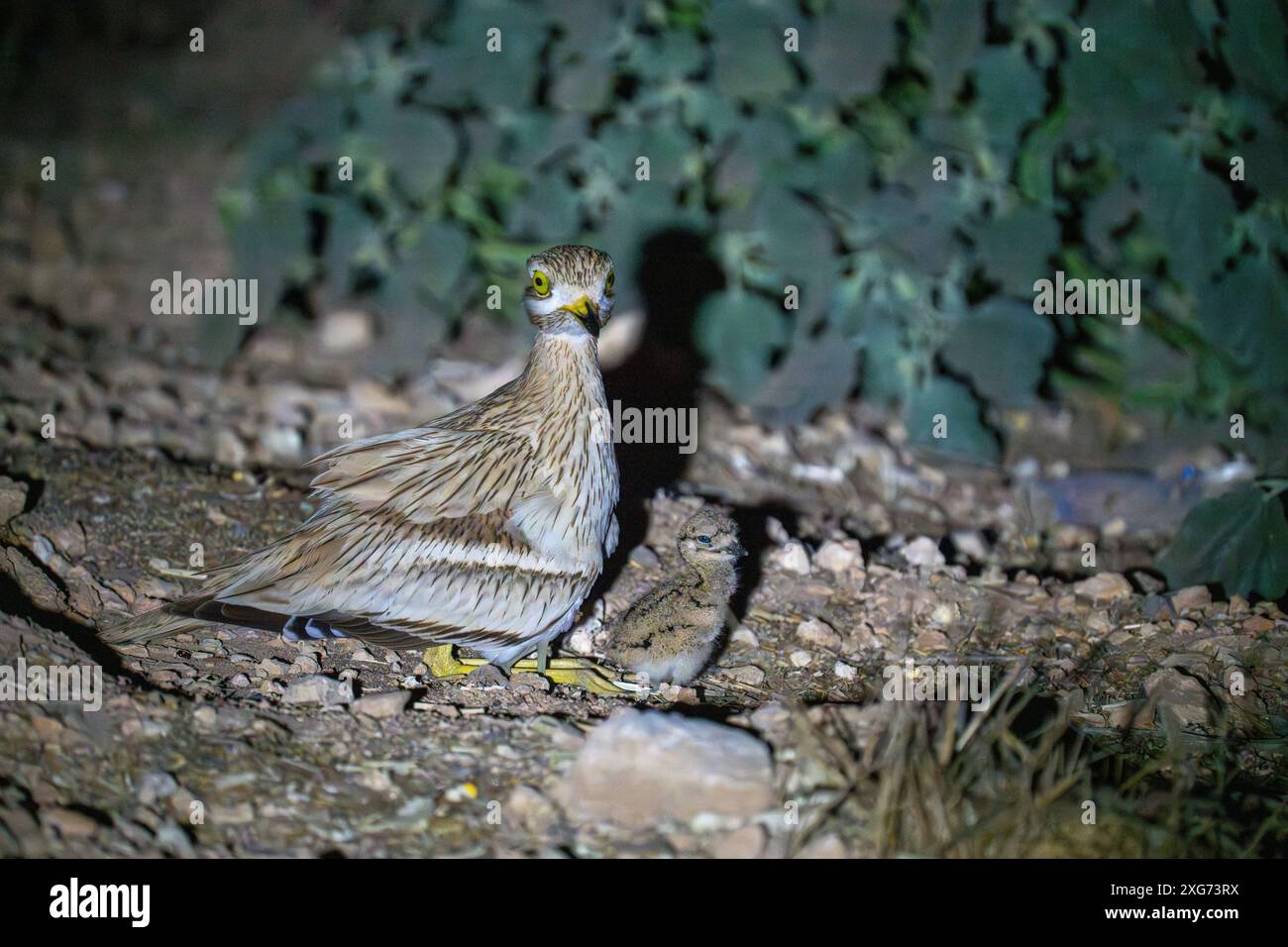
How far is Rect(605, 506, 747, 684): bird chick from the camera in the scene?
3.77 meters

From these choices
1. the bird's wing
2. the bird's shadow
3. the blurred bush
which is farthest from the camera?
the bird's shadow

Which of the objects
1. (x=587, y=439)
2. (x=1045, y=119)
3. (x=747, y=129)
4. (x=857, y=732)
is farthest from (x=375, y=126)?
(x=857, y=732)

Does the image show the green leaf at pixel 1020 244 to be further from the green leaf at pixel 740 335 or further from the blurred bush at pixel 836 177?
the green leaf at pixel 740 335

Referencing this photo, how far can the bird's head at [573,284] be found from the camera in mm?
3750

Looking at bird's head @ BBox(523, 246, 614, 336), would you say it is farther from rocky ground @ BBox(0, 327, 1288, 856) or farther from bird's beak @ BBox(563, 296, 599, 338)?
rocky ground @ BBox(0, 327, 1288, 856)

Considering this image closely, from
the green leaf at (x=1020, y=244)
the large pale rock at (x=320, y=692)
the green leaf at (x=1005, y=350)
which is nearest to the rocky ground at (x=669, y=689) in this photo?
the large pale rock at (x=320, y=692)

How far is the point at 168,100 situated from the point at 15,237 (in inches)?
45.0

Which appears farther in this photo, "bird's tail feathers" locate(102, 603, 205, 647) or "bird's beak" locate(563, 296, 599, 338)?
"bird's beak" locate(563, 296, 599, 338)

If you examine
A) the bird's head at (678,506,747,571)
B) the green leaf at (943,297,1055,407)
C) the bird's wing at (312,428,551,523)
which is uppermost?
the green leaf at (943,297,1055,407)

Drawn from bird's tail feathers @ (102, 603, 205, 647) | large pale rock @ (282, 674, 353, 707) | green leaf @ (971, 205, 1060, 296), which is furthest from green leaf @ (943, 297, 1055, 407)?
bird's tail feathers @ (102, 603, 205, 647)

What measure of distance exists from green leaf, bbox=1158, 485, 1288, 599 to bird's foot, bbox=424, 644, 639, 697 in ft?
7.15

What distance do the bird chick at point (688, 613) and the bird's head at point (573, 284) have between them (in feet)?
2.72

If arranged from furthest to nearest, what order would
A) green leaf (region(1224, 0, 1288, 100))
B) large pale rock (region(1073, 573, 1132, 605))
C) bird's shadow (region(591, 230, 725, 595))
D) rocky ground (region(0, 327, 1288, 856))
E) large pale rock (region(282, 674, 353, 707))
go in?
bird's shadow (region(591, 230, 725, 595))
green leaf (region(1224, 0, 1288, 100))
large pale rock (region(1073, 573, 1132, 605))
large pale rock (region(282, 674, 353, 707))
rocky ground (region(0, 327, 1288, 856))

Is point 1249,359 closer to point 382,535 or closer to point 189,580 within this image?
point 382,535
